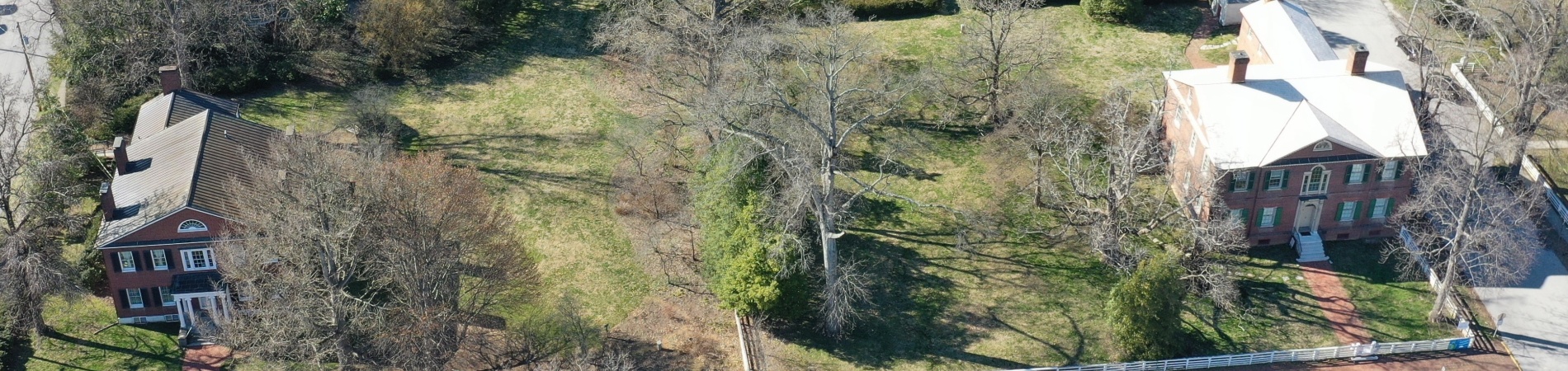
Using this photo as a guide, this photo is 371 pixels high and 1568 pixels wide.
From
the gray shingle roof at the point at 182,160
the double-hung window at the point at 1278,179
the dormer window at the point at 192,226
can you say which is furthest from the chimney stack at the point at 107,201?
the double-hung window at the point at 1278,179

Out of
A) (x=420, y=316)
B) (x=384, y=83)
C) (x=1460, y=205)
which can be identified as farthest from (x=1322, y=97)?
(x=384, y=83)

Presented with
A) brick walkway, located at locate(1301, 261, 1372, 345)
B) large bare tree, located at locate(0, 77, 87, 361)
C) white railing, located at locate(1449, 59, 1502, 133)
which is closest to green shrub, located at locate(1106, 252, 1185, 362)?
brick walkway, located at locate(1301, 261, 1372, 345)

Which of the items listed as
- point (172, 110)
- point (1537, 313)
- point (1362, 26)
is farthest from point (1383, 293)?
point (172, 110)

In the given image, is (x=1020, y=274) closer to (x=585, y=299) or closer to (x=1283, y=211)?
(x=1283, y=211)

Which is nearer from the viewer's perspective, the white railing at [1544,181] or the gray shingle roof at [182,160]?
the gray shingle roof at [182,160]

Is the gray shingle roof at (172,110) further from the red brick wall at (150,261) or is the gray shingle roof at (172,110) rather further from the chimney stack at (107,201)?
the red brick wall at (150,261)

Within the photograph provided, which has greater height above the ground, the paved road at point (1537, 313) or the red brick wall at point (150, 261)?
the red brick wall at point (150, 261)
